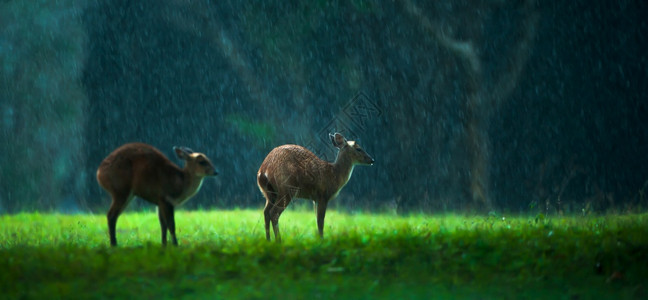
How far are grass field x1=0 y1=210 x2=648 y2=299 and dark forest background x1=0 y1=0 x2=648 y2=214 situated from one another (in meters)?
8.62

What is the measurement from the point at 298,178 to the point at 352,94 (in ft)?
31.8

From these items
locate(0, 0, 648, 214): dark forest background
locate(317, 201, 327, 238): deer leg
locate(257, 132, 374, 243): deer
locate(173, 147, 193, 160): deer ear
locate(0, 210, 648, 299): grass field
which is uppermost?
locate(0, 0, 648, 214): dark forest background

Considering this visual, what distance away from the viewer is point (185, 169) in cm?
947

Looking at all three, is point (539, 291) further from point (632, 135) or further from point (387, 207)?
point (632, 135)

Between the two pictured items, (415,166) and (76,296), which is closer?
(76,296)

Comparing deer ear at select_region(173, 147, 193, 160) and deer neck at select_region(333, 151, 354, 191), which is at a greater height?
deer ear at select_region(173, 147, 193, 160)

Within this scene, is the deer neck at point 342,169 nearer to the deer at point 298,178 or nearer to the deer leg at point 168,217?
the deer at point 298,178

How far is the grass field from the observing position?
6895 mm

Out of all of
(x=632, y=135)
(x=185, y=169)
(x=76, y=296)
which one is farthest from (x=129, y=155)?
(x=632, y=135)

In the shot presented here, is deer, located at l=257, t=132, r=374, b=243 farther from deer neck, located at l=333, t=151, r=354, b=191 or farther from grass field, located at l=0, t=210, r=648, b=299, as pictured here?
grass field, located at l=0, t=210, r=648, b=299

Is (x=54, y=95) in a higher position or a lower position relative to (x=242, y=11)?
lower

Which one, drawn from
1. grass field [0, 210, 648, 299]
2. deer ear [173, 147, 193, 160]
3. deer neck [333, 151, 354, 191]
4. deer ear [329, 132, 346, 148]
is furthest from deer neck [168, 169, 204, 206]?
deer ear [329, 132, 346, 148]

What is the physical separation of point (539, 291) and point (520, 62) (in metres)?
12.7

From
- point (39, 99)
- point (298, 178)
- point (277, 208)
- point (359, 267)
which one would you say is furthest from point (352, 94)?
point (359, 267)
